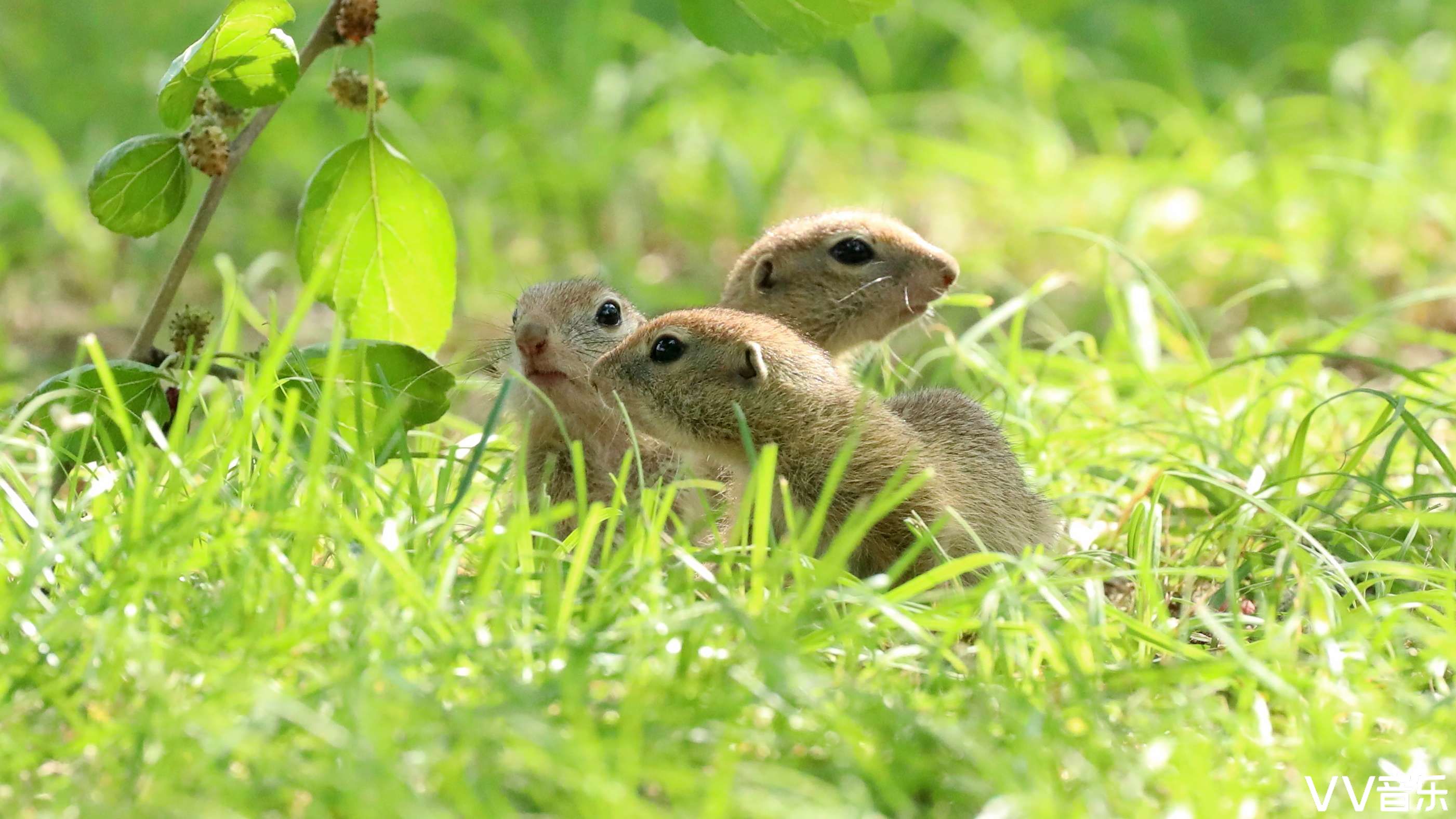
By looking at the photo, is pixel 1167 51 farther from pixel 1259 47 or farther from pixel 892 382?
pixel 892 382

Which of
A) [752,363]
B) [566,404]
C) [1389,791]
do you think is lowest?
[1389,791]

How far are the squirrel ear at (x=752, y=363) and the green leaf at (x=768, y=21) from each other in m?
0.62

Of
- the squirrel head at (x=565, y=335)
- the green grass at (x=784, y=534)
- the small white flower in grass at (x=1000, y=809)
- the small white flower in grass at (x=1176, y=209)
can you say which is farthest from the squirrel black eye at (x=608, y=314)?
the small white flower in grass at (x=1176, y=209)

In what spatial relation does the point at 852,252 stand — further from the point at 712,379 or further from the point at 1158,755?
the point at 1158,755

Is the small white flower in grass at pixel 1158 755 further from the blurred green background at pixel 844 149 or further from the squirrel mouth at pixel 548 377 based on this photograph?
the blurred green background at pixel 844 149

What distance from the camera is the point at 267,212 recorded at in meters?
6.48

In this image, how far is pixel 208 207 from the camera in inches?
115

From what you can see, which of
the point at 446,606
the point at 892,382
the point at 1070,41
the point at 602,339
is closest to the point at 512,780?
the point at 446,606

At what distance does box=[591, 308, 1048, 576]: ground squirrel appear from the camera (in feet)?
9.61

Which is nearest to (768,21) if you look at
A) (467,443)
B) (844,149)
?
(467,443)

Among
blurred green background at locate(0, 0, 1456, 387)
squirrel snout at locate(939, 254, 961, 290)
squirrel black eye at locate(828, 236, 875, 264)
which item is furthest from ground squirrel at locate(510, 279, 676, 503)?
blurred green background at locate(0, 0, 1456, 387)

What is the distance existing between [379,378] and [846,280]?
4.94ft

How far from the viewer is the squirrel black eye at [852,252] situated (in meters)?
4.02

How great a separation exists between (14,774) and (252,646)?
33 cm
